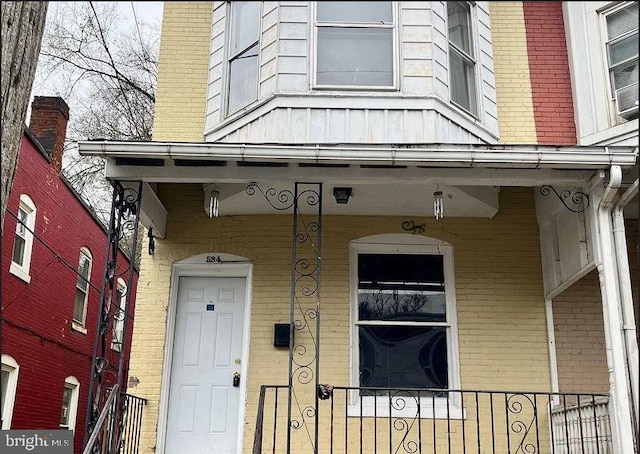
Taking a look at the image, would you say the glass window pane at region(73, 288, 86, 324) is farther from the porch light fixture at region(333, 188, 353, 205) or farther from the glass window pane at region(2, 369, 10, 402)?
the porch light fixture at region(333, 188, 353, 205)

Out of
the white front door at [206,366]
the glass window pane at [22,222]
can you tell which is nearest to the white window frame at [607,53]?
the white front door at [206,366]

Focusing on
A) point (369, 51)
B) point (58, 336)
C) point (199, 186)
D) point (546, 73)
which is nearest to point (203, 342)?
point (199, 186)

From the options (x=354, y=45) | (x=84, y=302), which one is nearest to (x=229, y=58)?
(x=354, y=45)

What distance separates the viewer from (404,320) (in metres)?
6.71

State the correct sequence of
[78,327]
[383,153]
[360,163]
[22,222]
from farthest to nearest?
[78,327], [22,222], [360,163], [383,153]

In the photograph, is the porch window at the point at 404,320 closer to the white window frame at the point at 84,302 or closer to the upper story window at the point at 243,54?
the upper story window at the point at 243,54

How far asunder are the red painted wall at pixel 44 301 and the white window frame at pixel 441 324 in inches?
201

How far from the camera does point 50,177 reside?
10617 millimetres

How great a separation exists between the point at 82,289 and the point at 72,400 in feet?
6.88

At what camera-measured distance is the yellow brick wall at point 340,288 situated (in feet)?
21.4

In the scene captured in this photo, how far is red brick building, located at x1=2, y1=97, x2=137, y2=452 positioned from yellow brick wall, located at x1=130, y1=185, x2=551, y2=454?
284 centimetres

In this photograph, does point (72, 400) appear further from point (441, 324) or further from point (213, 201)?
point (441, 324)

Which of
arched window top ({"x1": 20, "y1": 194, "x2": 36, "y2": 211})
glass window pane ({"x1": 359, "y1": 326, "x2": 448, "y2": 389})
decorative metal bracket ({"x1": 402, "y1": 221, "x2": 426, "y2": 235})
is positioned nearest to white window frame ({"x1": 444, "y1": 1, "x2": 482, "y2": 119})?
decorative metal bracket ({"x1": 402, "y1": 221, "x2": 426, "y2": 235})

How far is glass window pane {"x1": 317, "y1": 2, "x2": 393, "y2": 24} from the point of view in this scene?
6.77 meters
